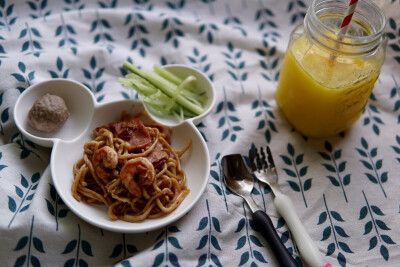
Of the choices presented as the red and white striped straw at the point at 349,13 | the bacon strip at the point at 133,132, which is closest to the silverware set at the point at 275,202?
the bacon strip at the point at 133,132

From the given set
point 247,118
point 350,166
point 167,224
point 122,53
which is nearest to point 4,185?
point 167,224

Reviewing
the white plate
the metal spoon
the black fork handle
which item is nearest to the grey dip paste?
the white plate

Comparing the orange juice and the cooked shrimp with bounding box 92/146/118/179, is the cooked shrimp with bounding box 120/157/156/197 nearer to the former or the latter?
the cooked shrimp with bounding box 92/146/118/179

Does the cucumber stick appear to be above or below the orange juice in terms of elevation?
below

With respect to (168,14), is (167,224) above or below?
below

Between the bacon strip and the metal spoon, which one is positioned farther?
the bacon strip

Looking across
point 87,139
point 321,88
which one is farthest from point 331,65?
point 87,139

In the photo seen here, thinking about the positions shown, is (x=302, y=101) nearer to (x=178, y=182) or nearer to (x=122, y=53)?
(x=178, y=182)

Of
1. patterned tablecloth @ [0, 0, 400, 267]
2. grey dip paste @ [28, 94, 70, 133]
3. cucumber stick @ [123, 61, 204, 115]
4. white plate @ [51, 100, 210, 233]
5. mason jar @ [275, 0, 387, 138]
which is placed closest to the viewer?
white plate @ [51, 100, 210, 233]
